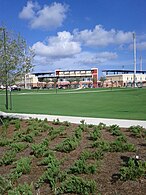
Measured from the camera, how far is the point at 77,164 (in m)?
6.77

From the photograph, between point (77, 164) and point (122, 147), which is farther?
point (122, 147)

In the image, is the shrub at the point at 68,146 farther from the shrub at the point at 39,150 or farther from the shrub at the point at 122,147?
the shrub at the point at 122,147

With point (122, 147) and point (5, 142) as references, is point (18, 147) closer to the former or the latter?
point (5, 142)

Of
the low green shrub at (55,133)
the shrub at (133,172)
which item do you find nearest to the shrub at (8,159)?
the low green shrub at (55,133)

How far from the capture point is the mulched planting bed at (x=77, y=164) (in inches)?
229

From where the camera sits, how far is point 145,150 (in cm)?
773

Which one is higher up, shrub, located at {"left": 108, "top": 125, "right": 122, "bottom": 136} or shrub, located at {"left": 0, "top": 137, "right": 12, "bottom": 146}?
shrub, located at {"left": 108, "top": 125, "right": 122, "bottom": 136}

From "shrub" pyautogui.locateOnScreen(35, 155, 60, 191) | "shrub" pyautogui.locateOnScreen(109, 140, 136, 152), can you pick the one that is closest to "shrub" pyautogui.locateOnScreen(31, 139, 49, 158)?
"shrub" pyautogui.locateOnScreen(35, 155, 60, 191)

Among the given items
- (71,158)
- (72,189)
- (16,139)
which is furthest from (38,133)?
(72,189)

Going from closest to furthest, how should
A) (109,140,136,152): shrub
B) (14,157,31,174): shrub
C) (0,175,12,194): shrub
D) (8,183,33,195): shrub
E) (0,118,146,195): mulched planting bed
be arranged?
1. (8,183,33,195): shrub
2. (0,118,146,195): mulched planting bed
3. (0,175,12,194): shrub
4. (14,157,31,174): shrub
5. (109,140,136,152): shrub

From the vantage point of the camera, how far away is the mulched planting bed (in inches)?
229

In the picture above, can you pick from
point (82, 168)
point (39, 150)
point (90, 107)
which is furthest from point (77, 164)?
point (90, 107)

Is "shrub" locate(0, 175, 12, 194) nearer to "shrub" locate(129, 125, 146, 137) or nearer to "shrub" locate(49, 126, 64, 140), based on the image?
"shrub" locate(49, 126, 64, 140)

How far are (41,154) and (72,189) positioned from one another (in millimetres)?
2646
